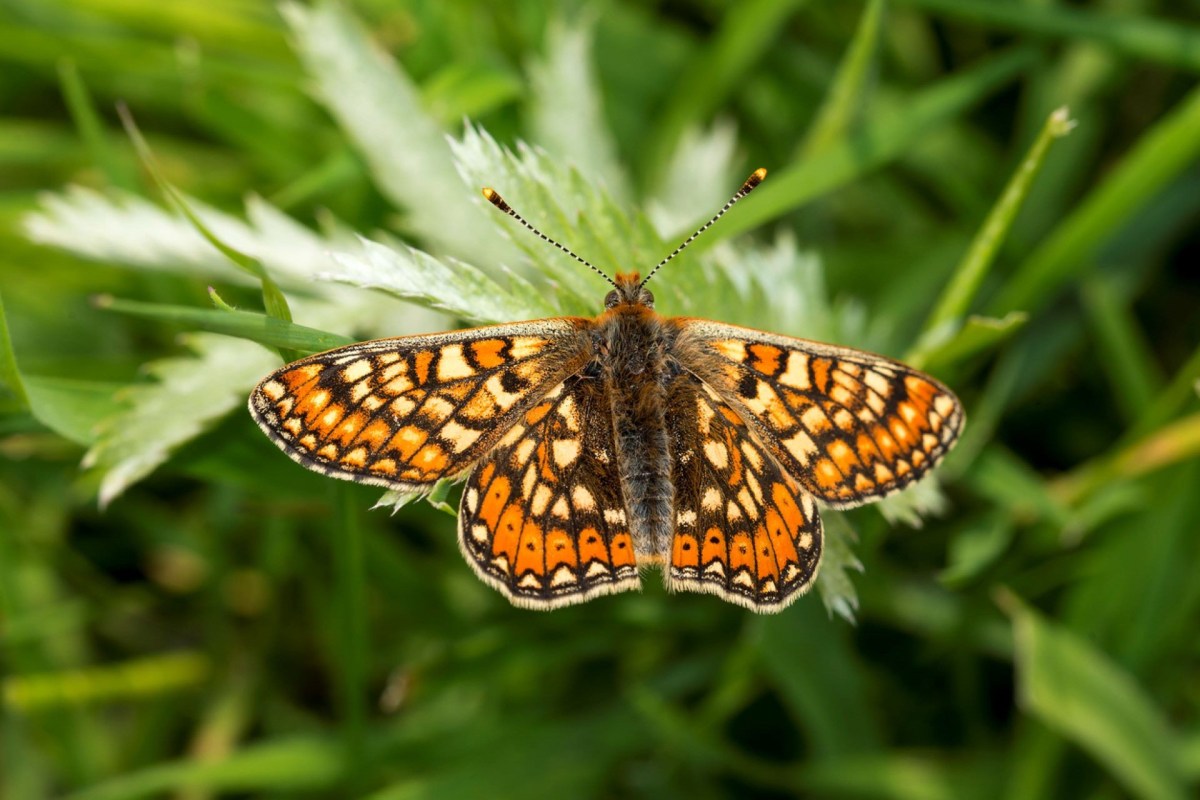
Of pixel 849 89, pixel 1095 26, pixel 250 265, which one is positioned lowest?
pixel 250 265

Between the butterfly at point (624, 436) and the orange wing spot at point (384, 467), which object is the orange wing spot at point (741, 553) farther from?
the orange wing spot at point (384, 467)

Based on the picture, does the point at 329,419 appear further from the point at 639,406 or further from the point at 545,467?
the point at 639,406

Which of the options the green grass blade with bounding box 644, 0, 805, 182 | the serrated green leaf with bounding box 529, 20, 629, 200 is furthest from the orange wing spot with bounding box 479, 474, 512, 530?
the green grass blade with bounding box 644, 0, 805, 182

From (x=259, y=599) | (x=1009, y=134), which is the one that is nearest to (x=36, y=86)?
(x=259, y=599)

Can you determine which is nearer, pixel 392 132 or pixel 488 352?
pixel 488 352

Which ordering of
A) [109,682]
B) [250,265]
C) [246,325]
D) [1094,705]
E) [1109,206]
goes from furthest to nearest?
[109,682]
[1109,206]
[1094,705]
[250,265]
[246,325]

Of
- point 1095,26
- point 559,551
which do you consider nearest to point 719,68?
point 1095,26
